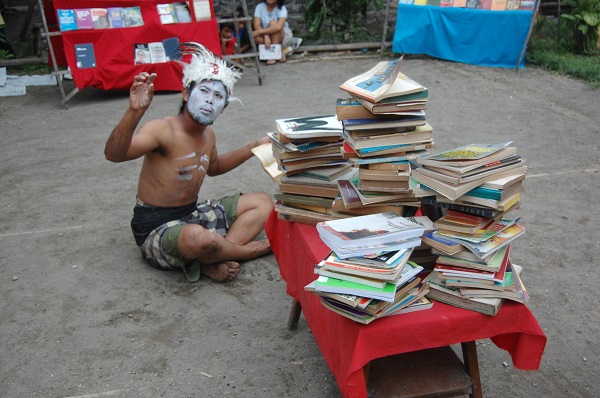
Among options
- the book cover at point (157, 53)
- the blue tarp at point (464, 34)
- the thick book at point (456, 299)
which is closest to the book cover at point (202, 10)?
the book cover at point (157, 53)

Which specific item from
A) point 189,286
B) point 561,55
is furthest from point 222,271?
point 561,55

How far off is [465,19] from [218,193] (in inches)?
204

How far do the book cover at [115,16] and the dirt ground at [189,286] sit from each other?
4.03ft

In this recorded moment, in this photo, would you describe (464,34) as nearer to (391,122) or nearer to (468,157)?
(391,122)

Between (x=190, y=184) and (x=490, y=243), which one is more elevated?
(x=490, y=243)

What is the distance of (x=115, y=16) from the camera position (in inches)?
295

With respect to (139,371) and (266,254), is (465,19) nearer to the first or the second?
(266,254)

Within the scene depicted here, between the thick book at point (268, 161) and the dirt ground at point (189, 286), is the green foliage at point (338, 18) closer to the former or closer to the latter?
the dirt ground at point (189, 286)

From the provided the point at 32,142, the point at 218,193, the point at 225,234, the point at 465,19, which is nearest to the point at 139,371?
the point at 225,234

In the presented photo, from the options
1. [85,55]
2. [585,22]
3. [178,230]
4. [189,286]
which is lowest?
[189,286]

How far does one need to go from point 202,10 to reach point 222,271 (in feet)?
15.7

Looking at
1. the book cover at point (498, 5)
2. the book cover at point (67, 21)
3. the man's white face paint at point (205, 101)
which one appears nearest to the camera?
the man's white face paint at point (205, 101)

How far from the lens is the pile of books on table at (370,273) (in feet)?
7.04

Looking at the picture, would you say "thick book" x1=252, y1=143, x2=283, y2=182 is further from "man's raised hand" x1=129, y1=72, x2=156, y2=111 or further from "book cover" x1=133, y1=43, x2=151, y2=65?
"book cover" x1=133, y1=43, x2=151, y2=65
